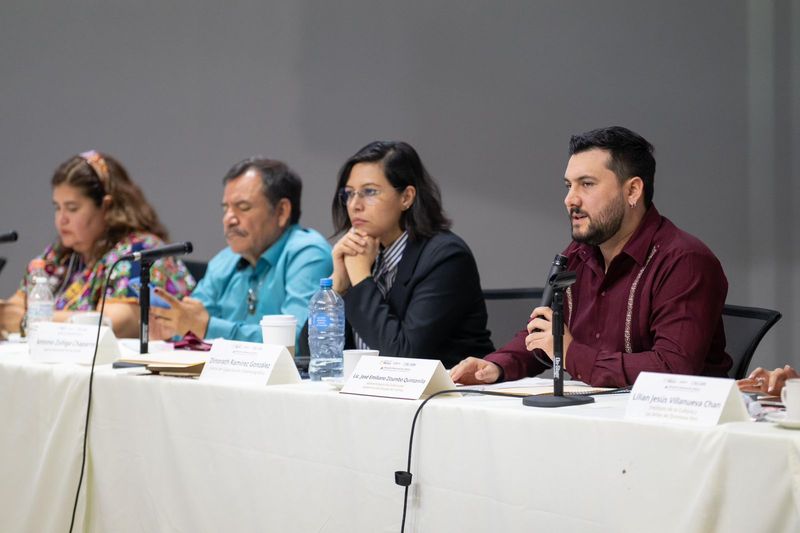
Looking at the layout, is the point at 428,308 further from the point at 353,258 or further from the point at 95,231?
the point at 95,231

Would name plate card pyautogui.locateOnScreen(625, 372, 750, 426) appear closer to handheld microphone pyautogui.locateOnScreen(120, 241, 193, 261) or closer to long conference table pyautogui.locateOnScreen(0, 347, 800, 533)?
long conference table pyautogui.locateOnScreen(0, 347, 800, 533)

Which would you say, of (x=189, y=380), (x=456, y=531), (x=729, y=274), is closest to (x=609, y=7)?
(x=729, y=274)

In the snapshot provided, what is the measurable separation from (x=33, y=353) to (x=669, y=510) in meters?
1.73

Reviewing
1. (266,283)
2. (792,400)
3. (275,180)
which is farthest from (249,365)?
(275,180)

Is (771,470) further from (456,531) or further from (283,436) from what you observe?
(283,436)

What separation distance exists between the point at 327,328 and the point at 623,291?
756 mm

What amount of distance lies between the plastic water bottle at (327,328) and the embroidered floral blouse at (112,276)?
1.15 metres

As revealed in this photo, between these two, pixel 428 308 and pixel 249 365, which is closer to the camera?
pixel 249 365

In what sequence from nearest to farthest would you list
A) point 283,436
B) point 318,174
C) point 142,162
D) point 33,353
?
point 283,436 < point 33,353 < point 318,174 < point 142,162

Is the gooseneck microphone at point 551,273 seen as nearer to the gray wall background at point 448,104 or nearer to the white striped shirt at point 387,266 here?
the white striped shirt at point 387,266

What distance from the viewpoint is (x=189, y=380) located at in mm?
2037

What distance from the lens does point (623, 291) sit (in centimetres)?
206

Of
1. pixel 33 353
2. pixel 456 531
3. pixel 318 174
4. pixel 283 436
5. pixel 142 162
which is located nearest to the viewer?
pixel 456 531

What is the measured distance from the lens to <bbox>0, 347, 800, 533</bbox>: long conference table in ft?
4.24
